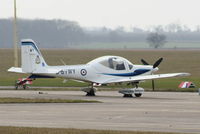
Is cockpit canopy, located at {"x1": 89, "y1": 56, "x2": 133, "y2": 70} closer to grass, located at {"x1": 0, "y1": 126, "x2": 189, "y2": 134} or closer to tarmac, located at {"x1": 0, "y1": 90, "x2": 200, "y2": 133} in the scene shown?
tarmac, located at {"x1": 0, "y1": 90, "x2": 200, "y2": 133}

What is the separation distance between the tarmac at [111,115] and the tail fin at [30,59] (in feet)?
21.8

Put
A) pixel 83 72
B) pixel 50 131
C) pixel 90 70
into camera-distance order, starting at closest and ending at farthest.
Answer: pixel 50 131 < pixel 83 72 < pixel 90 70

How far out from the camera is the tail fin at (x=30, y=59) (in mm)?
36625

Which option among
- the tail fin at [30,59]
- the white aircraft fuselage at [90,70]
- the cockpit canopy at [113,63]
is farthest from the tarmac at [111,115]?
the tail fin at [30,59]

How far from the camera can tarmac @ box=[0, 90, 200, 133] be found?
21359mm

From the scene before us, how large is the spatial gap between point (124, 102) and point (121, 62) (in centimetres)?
616

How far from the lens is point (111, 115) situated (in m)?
24.9

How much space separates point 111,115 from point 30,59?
12.9 meters

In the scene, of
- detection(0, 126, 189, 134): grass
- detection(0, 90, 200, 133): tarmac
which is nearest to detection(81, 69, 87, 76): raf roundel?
detection(0, 90, 200, 133): tarmac

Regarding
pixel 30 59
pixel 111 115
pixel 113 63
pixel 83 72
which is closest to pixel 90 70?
pixel 83 72

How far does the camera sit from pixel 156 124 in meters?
21.8

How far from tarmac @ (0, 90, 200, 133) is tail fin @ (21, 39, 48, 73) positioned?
21.8 feet

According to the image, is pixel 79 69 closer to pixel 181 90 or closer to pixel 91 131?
pixel 181 90

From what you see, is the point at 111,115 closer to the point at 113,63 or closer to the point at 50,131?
the point at 50,131
